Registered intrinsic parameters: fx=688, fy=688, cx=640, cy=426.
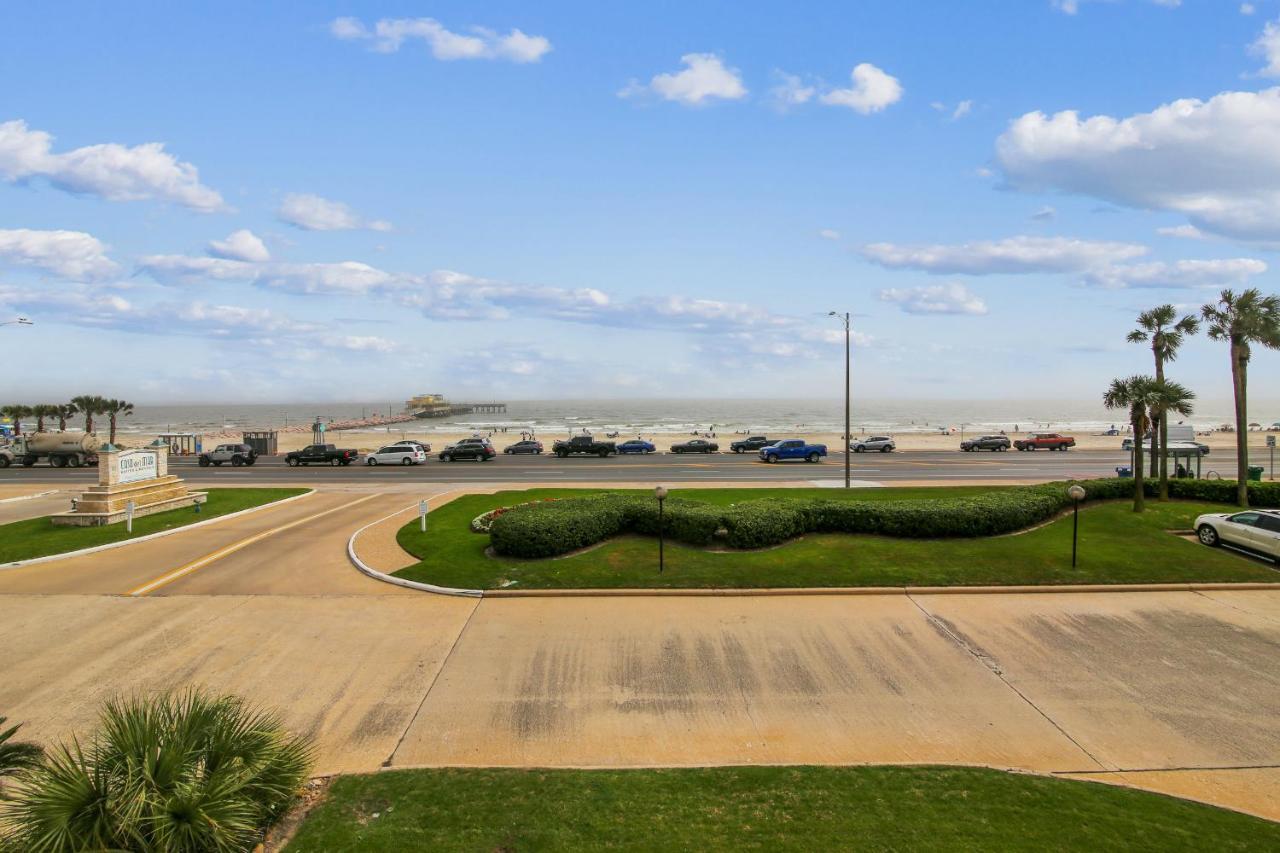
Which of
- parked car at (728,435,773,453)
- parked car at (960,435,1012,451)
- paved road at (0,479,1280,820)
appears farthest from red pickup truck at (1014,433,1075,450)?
paved road at (0,479,1280,820)

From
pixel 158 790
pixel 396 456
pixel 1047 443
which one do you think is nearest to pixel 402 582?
pixel 158 790

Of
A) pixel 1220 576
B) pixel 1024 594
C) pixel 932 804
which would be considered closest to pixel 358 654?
pixel 932 804

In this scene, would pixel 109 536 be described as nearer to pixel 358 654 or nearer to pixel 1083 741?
pixel 358 654

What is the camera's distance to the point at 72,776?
609 cm

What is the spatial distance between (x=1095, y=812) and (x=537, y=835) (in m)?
6.17

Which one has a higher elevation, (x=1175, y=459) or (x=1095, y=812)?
(x=1175, y=459)

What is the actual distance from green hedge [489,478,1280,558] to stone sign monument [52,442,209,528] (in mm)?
14399

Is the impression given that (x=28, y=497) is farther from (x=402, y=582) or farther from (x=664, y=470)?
(x=664, y=470)

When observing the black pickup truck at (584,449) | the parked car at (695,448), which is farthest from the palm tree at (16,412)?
the parked car at (695,448)

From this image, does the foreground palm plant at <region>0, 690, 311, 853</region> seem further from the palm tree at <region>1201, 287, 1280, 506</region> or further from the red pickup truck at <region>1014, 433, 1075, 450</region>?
the red pickup truck at <region>1014, 433, 1075, 450</region>

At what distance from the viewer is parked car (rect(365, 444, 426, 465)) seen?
49.5 m

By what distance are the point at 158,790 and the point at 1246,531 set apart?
→ 2416 cm

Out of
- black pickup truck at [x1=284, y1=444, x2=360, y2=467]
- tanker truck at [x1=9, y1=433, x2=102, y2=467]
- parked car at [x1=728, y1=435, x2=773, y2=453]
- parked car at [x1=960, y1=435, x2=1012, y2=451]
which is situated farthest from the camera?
parked car at [x1=960, y1=435, x2=1012, y2=451]

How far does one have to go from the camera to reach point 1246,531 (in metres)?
18.6
